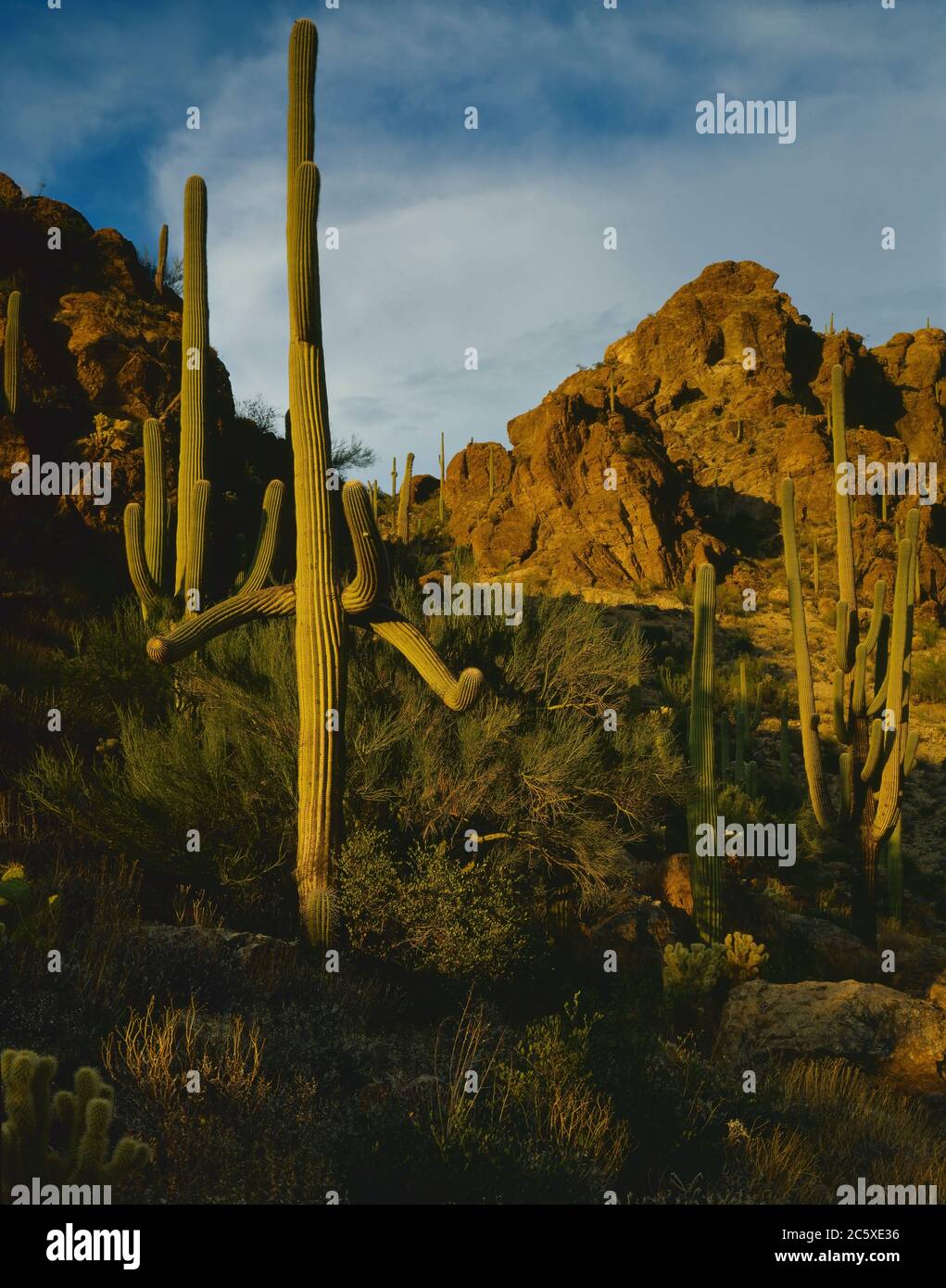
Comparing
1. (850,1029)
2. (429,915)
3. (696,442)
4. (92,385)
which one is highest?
(696,442)

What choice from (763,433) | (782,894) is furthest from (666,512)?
(782,894)

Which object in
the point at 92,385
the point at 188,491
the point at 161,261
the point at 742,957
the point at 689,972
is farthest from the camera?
the point at 161,261

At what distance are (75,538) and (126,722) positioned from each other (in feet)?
28.2

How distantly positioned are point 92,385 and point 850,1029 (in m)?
18.3

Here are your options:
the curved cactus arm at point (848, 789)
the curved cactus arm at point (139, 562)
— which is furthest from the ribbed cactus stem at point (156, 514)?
the curved cactus arm at point (848, 789)

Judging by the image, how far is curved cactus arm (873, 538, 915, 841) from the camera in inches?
473

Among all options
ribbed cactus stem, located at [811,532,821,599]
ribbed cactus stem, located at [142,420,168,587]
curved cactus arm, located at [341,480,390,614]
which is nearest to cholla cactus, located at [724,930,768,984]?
curved cactus arm, located at [341,480,390,614]

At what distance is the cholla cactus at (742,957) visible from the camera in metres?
9.93

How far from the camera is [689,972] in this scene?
916 cm

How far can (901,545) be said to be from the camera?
488 inches

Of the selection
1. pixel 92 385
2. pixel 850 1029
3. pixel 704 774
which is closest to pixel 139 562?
pixel 704 774

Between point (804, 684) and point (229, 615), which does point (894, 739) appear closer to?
point (804, 684)

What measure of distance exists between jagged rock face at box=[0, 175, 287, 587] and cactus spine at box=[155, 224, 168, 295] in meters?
0.32
